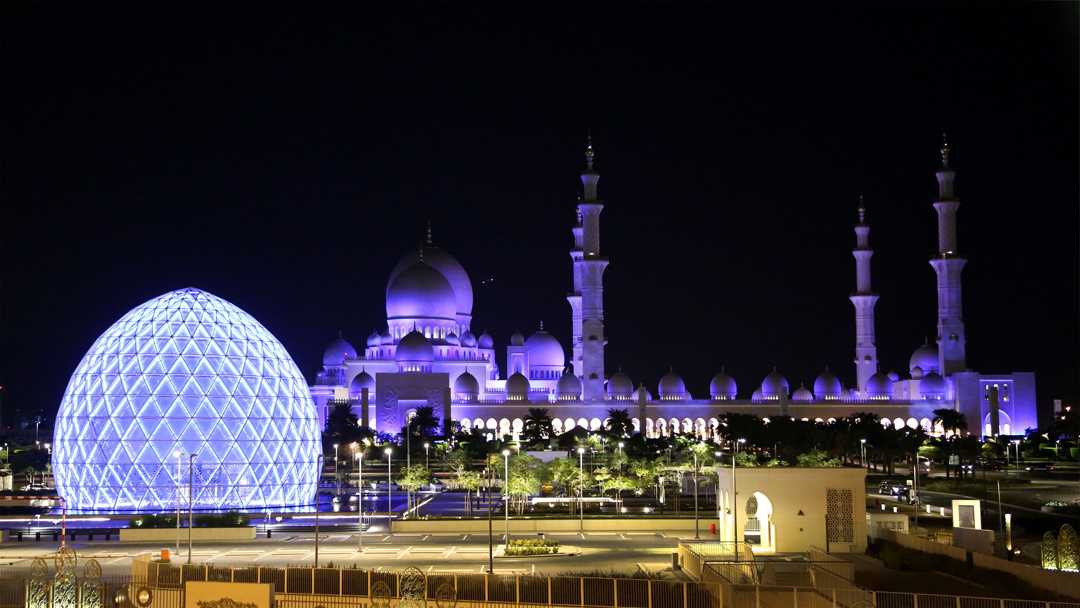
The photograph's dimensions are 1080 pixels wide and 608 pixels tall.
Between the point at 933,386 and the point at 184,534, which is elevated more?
the point at 933,386

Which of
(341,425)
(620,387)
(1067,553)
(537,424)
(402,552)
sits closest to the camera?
(1067,553)

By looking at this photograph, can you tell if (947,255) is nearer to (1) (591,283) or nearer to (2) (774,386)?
(2) (774,386)

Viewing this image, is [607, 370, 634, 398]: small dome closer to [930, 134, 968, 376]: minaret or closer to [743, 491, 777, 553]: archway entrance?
[930, 134, 968, 376]: minaret

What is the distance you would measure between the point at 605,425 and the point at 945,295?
89.4 ft

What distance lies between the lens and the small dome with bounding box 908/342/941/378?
382ft

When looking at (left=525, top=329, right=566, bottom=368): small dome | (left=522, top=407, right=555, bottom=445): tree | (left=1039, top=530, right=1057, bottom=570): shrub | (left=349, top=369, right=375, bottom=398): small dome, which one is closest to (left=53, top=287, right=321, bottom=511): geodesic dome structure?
(left=1039, top=530, right=1057, bottom=570): shrub

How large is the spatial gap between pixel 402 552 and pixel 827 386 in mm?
80310

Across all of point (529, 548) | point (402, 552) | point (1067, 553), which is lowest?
point (402, 552)

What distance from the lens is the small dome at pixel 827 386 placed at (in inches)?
4574

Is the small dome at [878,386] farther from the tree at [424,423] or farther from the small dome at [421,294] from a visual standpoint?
the tree at [424,423]

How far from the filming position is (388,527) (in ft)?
165

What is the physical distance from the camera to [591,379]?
10594 cm

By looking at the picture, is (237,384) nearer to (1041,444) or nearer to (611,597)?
(611,597)

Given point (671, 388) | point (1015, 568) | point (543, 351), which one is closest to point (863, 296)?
point (671, 388)
